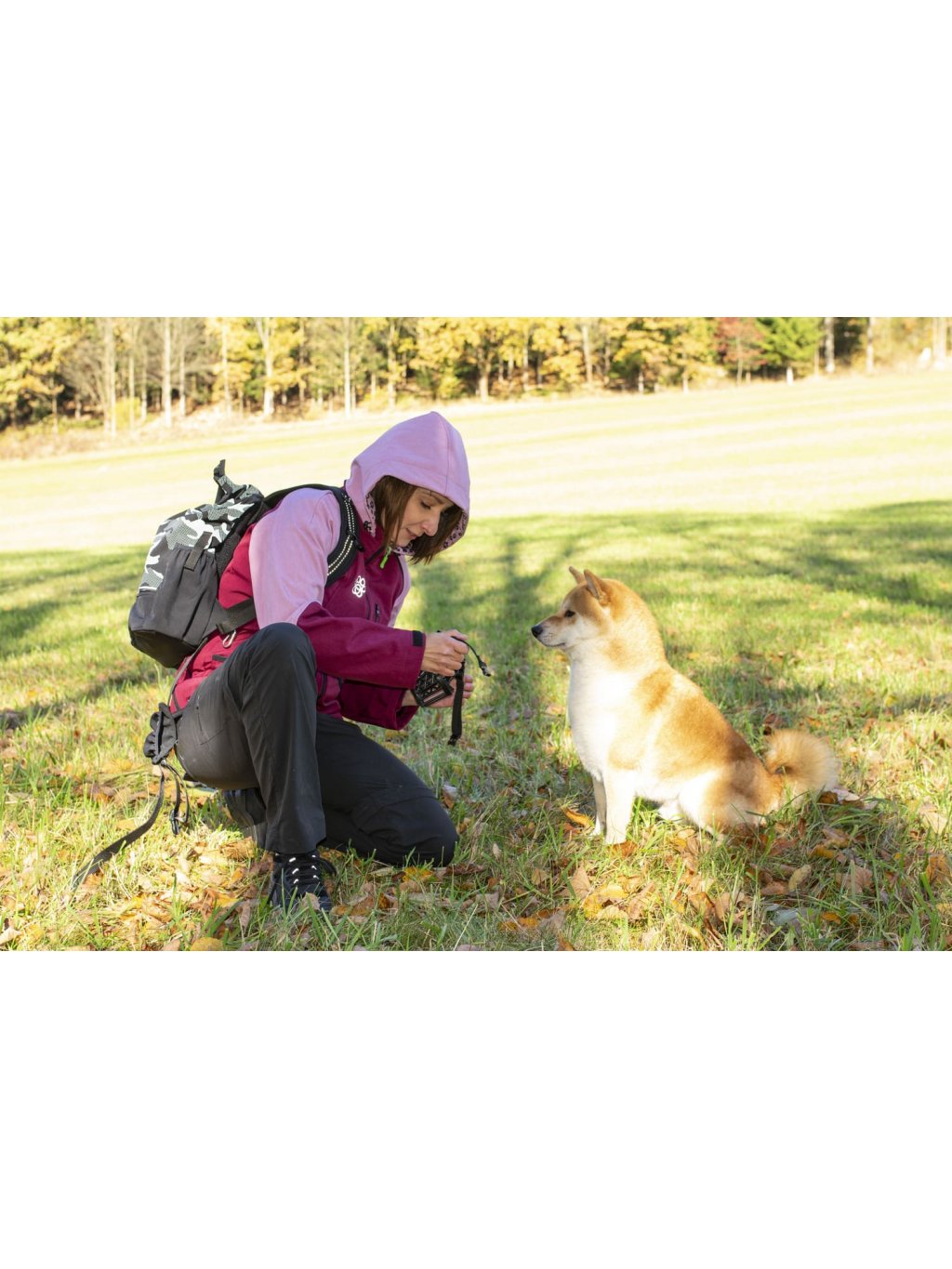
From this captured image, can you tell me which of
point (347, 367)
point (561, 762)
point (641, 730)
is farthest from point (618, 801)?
point (347, 367)

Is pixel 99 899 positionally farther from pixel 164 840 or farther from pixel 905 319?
pixel 905 319

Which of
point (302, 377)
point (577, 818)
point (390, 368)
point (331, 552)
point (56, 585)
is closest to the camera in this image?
point (331, 552)

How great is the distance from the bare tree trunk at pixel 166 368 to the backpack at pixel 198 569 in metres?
20.1

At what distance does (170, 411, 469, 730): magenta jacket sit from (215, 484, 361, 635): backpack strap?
2 cm

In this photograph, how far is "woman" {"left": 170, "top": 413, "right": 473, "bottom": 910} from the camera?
3.47 m

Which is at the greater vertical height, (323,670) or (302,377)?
(302,377)

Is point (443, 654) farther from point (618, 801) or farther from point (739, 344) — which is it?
point (739, 344)

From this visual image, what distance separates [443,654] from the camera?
360 centimetres

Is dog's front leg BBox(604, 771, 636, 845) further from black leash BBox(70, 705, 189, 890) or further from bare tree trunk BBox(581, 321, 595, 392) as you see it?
bare tree trunk BBox(581, 321, 595, 392)

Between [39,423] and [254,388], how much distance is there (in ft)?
15.9

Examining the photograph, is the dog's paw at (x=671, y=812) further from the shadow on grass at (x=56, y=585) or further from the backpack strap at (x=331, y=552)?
the shadow on grass at (x=56, y=585)

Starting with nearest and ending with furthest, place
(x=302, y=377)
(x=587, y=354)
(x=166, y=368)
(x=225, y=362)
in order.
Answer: (x=302, y=377) → (x=225, y=362) → (x=166, y=368) → (x=587, y=354)

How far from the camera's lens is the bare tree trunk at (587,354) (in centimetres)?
2247

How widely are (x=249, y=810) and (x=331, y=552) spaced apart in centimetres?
104
